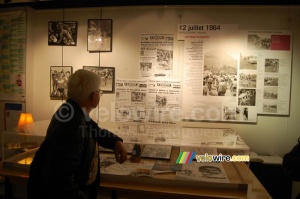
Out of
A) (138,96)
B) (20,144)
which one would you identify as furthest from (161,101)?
(20,144)

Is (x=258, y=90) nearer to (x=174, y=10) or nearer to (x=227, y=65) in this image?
(x=227, y=65)

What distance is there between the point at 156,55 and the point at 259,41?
1.31 meters

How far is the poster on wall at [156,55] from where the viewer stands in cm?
291

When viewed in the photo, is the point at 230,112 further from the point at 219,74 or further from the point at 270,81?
the point at 270,81

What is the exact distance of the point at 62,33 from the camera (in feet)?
10.3

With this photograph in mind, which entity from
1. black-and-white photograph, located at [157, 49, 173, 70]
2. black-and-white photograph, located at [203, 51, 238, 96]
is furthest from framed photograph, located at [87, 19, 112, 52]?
black-and-white photograph, located at [203, 51, 238, 96]

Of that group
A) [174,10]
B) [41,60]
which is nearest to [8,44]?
A: [41,60]

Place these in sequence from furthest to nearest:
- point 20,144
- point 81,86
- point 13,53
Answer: point 13,53 → point 20,144 → point 81,86

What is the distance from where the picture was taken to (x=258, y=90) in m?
2.77

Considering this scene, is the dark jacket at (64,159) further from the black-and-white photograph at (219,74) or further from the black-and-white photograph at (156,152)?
the black-and-white photograph at (219,74)

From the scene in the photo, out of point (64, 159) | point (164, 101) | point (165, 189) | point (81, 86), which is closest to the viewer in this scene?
point (64, 159)

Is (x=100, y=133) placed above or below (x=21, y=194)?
above

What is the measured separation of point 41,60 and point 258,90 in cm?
306

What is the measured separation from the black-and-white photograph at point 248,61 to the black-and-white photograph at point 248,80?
88mm
